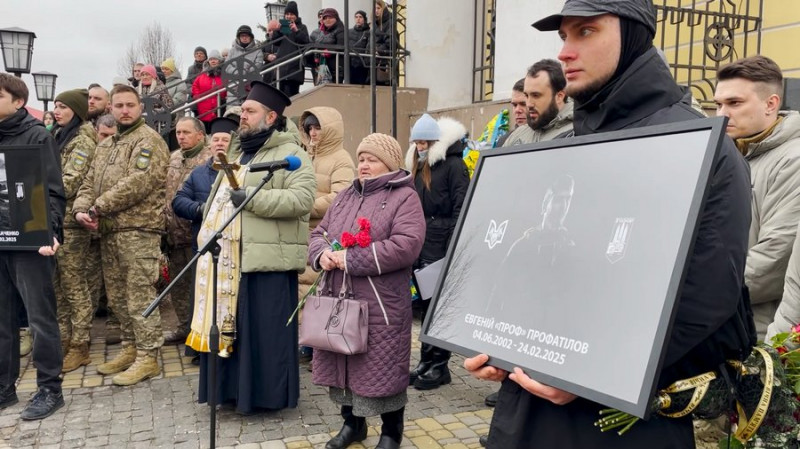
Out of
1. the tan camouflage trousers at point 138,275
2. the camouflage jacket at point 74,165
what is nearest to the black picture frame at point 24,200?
the tan camouflage trousers at point 138,275

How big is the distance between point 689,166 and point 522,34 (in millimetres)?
6467

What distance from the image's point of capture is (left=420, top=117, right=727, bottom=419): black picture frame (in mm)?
1277

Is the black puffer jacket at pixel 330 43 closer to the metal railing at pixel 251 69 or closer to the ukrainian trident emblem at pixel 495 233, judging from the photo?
the metal railing at pixel 251 69

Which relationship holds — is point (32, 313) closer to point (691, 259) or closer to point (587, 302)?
point (587, 302)

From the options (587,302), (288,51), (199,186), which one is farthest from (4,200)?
(288,51)

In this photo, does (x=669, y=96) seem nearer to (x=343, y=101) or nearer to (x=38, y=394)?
(x=38, y=394)

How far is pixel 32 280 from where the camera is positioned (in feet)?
14.4

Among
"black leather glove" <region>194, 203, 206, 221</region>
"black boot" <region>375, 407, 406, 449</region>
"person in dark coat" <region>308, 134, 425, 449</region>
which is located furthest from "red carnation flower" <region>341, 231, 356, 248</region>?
"black leather glove" <region>194, 203, 206, 221</region>

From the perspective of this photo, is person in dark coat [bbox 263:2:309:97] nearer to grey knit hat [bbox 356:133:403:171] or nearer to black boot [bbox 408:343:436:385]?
black boot [bbox 408:343:436:385]

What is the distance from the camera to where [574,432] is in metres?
1.60

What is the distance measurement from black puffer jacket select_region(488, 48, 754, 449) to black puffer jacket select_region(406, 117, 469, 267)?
3128 mm

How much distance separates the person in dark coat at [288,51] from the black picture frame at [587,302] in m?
11.0

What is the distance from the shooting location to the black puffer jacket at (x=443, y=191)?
4926mm

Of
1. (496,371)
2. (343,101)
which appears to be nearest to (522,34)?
(343,101)
